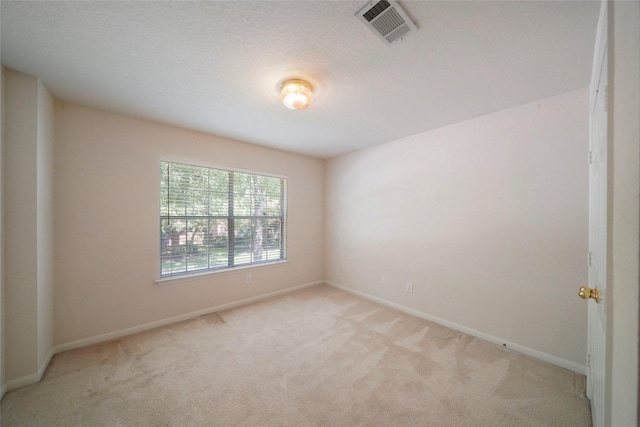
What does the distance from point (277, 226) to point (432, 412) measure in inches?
120

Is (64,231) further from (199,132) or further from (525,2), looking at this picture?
(525,2)

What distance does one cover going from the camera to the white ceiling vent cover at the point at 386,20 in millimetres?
1208

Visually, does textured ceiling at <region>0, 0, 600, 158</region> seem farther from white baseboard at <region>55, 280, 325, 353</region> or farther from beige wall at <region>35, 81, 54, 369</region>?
white baseboard at <region>55, 280, 325, 353</region>

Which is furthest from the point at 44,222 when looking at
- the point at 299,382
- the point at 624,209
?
the point at 624,209

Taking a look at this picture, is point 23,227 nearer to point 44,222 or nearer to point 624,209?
Answer: point 44,222

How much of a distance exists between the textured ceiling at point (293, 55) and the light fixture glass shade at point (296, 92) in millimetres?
65

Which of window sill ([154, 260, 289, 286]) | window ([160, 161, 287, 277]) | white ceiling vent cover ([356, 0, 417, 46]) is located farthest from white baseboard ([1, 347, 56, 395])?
white ceiling vent cover ([356, 0, 417, 46])

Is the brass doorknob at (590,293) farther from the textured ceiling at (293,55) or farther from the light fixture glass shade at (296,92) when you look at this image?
the light fixture glass shade at (296,92)

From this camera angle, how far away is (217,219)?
10.7 ft

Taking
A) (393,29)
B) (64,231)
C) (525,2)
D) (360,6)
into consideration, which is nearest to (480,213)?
(525,2)

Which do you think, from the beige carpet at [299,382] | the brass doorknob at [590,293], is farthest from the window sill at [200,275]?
the brass doorknob at [590,293]

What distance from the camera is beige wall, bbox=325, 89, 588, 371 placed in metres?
2.01

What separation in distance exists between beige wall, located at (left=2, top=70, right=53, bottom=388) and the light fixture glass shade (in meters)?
2.00

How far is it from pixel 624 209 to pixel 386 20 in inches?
53.1
